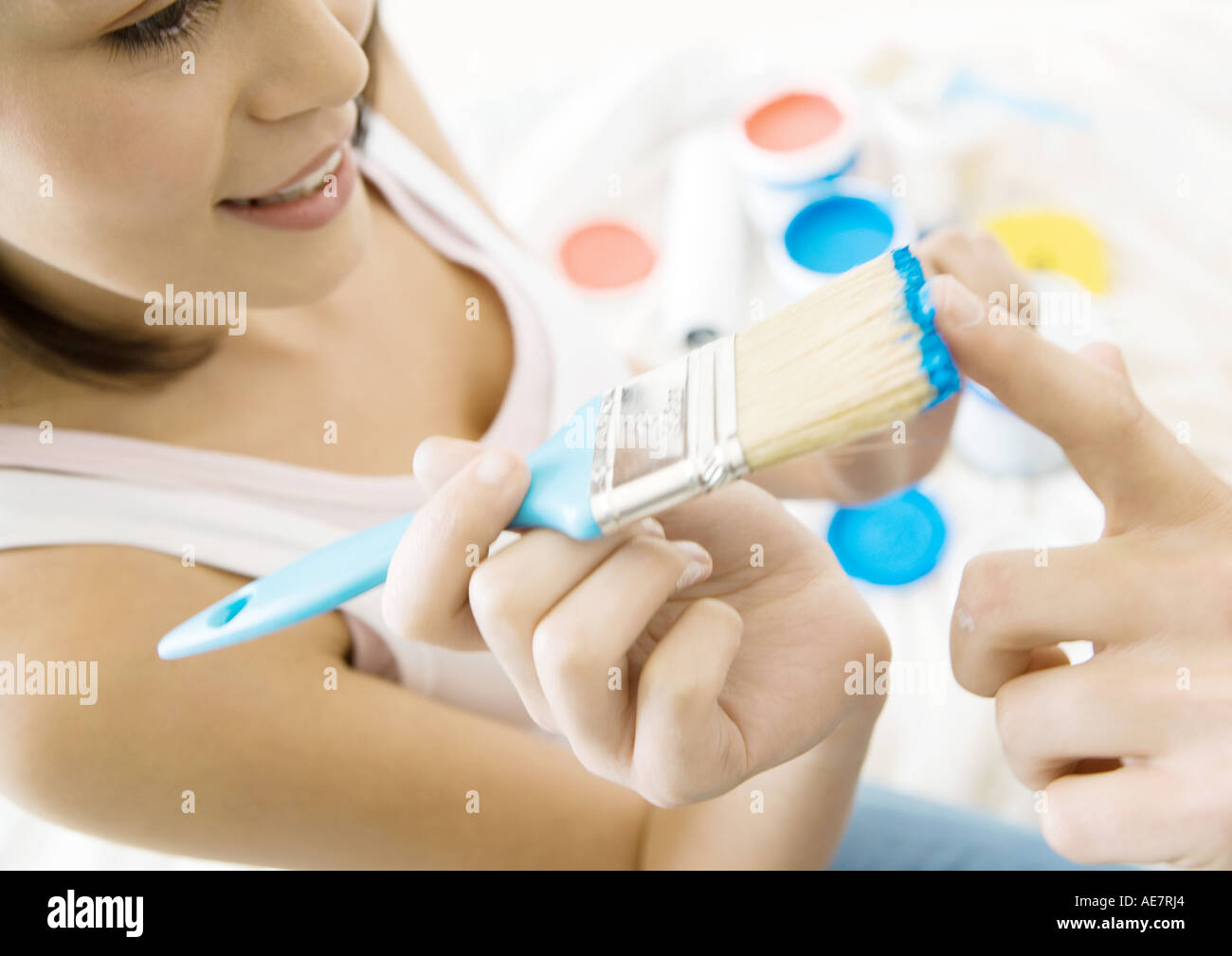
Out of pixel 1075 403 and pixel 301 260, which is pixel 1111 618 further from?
pixel 301 260

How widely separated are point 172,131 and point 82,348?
7.6 inches

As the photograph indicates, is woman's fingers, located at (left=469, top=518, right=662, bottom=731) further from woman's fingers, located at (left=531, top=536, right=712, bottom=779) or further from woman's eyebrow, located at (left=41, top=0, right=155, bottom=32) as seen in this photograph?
woman's eyebrow, located at (left=41, top=0, right=155, bottom=32)

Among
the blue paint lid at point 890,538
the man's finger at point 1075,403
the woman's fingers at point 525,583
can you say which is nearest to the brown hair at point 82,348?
the woman's fingers at point 525,583

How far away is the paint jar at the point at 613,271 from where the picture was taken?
49.4 inches

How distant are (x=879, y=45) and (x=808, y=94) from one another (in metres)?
0.17

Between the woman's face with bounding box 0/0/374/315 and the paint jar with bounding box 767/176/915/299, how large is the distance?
27.9 inches

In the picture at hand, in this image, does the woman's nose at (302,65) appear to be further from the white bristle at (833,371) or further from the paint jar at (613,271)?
the paint jar at (613,271)

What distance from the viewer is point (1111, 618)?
441mm

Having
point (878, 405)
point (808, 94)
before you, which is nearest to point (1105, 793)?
point (878, 405)

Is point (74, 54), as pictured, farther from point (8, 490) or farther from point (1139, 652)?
point (1139, 652)

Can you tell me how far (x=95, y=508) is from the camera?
55 centimetres

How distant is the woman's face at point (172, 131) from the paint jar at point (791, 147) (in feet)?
2.42

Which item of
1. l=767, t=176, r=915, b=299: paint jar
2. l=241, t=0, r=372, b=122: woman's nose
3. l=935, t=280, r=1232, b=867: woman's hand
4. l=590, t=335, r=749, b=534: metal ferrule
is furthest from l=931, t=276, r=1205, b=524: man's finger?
l=767, t=176, r=915, b=299: paint jar
